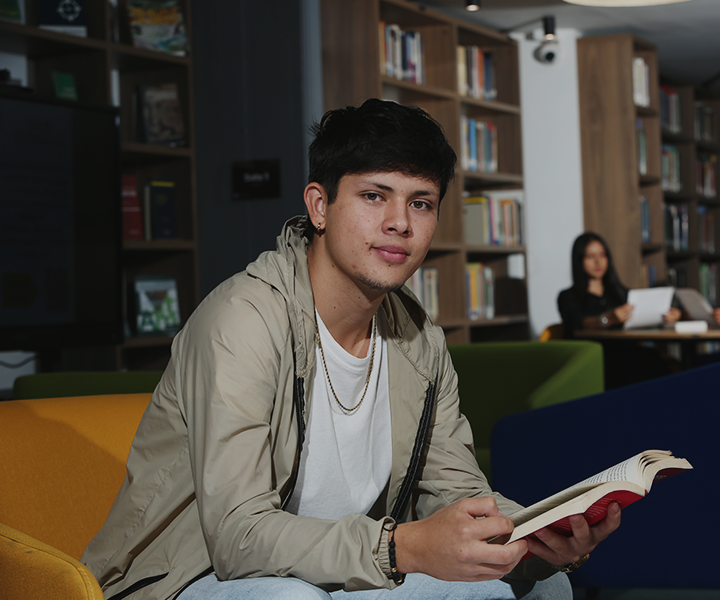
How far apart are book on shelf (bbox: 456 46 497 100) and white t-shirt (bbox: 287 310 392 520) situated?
12.7 feet

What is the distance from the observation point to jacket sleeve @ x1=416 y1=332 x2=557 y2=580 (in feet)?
4.45

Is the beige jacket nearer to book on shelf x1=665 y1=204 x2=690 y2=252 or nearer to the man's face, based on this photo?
the man's face

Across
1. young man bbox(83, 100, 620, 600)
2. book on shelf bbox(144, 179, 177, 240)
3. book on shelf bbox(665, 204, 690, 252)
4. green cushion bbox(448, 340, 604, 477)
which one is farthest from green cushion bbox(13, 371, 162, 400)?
book on shelf bbox(665, 204, 690, 252)

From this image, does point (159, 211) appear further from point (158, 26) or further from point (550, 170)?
point (550, 170)

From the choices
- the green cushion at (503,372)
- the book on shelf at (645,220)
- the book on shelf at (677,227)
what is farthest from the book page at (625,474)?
the book on shelf at (677,227)

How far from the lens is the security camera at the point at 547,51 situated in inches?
217

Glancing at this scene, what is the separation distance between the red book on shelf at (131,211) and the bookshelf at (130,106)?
0.09 meters

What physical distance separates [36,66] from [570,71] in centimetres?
363

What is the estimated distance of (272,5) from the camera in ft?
10.6

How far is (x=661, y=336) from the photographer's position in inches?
145

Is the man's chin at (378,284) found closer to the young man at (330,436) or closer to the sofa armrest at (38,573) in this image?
the young man at (330,436)

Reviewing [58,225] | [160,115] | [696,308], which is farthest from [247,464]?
[696,308]

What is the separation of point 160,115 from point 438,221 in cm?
189

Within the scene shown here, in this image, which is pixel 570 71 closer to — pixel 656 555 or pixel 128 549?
pixel 656 555
